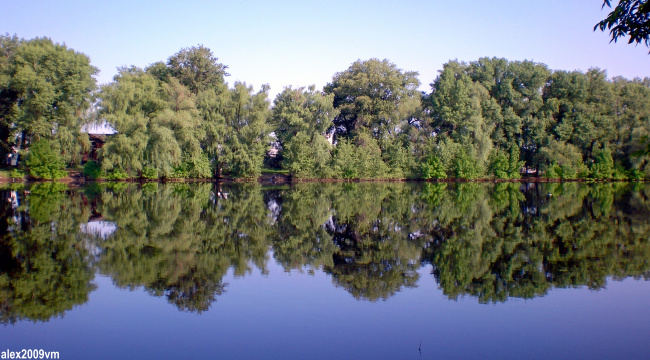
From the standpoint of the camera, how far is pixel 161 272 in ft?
32.1

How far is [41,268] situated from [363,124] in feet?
149

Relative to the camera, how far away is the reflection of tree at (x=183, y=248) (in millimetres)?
9016

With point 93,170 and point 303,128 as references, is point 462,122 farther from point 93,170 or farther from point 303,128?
point 93,170

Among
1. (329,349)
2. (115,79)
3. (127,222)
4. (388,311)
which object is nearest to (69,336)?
(329,349)

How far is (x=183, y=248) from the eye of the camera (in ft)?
39.5

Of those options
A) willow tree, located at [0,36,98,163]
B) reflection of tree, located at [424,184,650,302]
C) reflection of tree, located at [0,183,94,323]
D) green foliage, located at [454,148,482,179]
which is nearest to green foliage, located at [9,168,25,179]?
willow tree, located at [0,36,98,163]

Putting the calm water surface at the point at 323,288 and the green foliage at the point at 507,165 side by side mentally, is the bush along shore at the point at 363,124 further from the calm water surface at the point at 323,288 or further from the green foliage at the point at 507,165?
the calm water surface at the point at 323,288

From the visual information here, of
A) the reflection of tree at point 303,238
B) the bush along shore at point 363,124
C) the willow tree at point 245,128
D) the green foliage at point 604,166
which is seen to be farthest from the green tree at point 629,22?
the green foliage at point 604,166

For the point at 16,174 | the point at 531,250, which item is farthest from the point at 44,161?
the point at 531,250

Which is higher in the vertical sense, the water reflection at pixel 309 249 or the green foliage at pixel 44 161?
the green foliage at pixel 44 161

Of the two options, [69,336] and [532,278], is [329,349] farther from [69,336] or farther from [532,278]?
[532,278]

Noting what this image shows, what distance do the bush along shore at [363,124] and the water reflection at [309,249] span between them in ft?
72.7

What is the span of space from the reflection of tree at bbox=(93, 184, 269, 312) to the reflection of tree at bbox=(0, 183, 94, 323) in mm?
669

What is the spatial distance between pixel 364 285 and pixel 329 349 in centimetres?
297
